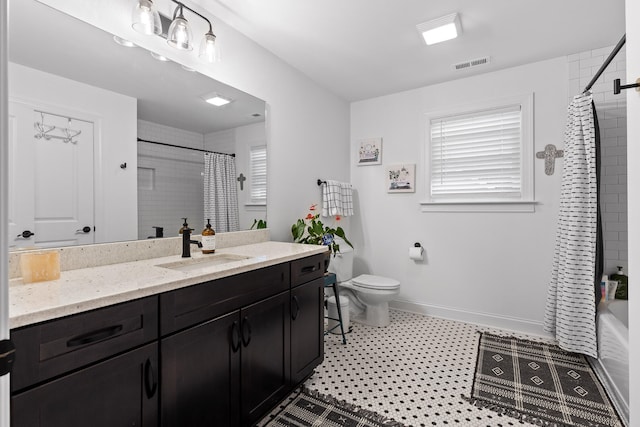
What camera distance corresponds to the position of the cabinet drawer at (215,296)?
1204 millimetres

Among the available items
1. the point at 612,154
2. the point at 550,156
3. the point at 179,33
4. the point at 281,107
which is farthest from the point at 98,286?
the point at 612,154

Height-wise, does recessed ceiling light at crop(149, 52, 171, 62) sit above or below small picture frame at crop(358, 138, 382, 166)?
above

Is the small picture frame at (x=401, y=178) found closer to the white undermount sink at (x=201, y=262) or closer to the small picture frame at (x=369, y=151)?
the small picture frame at (x=369, y=151)

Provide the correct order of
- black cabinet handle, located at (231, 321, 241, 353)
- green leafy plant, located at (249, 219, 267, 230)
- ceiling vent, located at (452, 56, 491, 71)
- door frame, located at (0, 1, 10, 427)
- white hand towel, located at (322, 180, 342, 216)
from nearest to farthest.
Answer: door frame, located at (0, 1, 10, 427) < black cabinet handle, located at (231, 321, 241, 353) < green leafy plant, located at (249, 219, 267, 230) < ceiling vent, located at (452, 56, 491, 71) < white hand towel, located at (322, 180, 342, 216)

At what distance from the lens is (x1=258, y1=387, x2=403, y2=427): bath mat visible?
169 cm

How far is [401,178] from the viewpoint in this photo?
11.5ft

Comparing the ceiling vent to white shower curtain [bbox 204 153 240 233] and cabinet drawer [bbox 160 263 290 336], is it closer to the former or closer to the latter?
white shower curtain [bbox 204 153 240 233]

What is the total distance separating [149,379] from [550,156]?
3.29m

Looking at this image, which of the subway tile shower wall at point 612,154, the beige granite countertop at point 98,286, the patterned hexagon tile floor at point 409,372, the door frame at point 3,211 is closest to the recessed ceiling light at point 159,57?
the beige granite countertop at point 98,286

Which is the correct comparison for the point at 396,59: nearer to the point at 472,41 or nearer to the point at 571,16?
the point at 472,41

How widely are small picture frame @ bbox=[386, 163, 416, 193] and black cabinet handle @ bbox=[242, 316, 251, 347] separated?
2449 millimetres

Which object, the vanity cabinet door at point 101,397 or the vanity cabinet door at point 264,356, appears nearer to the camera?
the vanity cabinet door at point 101,397

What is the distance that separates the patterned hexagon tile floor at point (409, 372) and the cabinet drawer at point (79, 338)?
132 centimetres

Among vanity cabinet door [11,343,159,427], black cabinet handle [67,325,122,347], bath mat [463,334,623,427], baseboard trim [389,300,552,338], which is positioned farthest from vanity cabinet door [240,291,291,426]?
baseboard trim [389,300,552,338]
